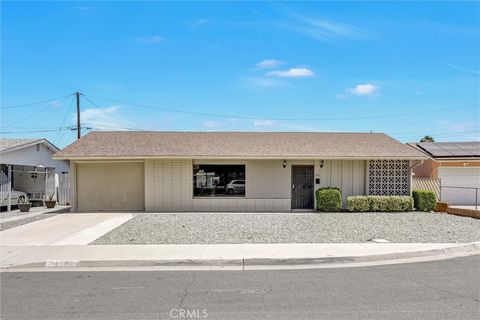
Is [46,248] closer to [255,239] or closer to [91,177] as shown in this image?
[255,239]

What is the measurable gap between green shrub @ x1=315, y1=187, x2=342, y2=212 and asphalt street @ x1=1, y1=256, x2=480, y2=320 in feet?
37.1

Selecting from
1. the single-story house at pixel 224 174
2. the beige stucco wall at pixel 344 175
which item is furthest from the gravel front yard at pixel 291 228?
the beige stucco wall at pixel 344 175

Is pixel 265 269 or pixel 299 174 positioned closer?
pixel 265 269

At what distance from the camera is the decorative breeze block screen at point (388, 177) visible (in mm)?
21609

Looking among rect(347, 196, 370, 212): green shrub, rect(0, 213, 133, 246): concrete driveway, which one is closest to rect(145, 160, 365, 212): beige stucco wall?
rect(347, 196, 370, 212): green shrub

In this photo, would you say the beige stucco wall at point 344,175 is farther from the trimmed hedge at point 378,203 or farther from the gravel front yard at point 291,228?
the gravel front yard at point 291,228

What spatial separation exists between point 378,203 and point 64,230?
13745 millimetres

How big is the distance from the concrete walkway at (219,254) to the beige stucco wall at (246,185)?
9602 millimetres

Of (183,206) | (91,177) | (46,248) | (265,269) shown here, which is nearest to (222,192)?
(183,206)

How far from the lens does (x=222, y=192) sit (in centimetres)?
2112

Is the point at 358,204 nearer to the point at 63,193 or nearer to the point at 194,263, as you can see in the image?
the point at 194,263

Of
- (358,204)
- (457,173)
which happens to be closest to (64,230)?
(358,204)

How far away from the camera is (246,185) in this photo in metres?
21.2

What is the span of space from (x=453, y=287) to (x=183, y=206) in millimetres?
15004
